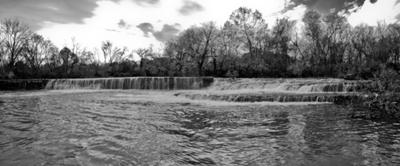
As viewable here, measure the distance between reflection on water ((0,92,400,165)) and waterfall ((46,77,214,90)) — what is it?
1909 centimetres

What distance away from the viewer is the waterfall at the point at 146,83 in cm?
2728

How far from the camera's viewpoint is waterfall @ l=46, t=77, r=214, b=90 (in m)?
27.3

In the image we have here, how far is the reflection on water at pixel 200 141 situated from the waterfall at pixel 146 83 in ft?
62.6

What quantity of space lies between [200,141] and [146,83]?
23.4 meters

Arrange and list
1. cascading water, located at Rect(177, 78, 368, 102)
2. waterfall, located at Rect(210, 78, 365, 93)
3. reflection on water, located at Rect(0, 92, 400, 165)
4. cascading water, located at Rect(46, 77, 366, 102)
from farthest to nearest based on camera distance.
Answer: waterfall, located at Rect(210, 78, 365, 93)
cascading water, located at Rect(46, 77, 366, 102)
cascading water, located at Rect(177, 78, 368, 102)
reflection on water, located at Rect(0, 92, 400, 165)

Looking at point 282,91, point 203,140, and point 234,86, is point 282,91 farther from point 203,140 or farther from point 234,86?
point 203,140

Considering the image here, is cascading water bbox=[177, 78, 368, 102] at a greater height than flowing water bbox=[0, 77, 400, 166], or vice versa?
cascading water bbox=[177, 78, 368, 102]

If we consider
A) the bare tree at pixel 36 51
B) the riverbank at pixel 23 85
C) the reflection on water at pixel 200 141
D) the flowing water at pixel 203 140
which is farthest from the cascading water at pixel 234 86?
the bare tree at pixel 36 51

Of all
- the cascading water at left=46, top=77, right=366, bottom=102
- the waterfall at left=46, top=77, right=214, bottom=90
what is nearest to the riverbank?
the cascading water at left=46, top=77, right=366, bottom=102

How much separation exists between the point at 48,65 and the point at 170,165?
2183 inches

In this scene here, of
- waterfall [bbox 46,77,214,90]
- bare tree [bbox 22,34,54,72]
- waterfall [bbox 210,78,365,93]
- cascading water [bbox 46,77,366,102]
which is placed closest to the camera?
cascading water [bbox 46,77,366,102]

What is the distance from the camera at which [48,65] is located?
5012 cm

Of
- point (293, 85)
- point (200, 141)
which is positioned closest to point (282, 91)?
point (293, 85)

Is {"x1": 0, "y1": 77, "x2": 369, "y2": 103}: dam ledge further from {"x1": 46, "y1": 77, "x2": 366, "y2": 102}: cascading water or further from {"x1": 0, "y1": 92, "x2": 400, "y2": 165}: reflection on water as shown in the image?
{"x1": 0, "y1": 92, "x2": 400, "y2": 165}: reflection on water
